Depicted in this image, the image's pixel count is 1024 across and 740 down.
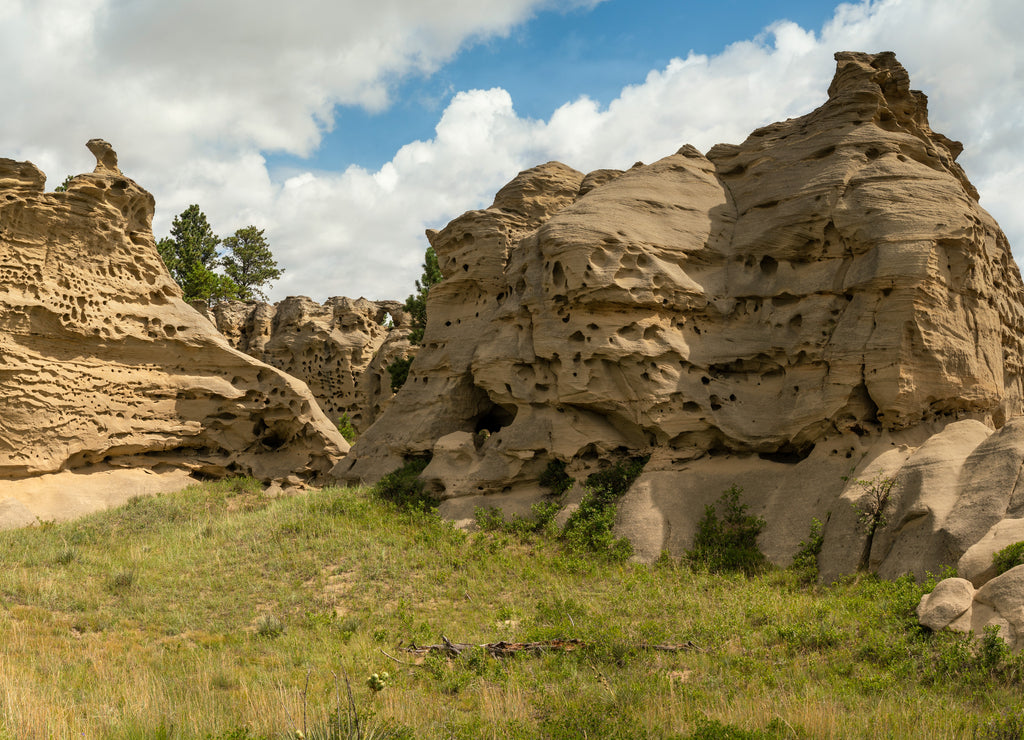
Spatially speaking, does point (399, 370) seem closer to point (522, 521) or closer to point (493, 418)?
point (493, 418)

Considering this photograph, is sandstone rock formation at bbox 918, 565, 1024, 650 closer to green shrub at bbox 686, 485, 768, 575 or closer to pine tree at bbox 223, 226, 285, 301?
green shrub at bbox 686, 485, 768, 575

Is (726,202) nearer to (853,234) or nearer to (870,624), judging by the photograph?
(853,234)

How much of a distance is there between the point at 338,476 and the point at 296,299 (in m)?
17.8

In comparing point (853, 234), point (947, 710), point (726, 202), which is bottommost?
point (947, 710)

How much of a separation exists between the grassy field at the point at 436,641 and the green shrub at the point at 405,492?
1.16 m

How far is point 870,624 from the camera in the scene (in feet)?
33.3

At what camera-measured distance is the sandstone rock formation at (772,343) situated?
14.4 meters

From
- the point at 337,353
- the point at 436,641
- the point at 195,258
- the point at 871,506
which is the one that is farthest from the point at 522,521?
the point at 195,258

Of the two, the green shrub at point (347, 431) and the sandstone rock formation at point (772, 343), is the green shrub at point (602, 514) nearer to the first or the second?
the sandstone rock formation at point (772, 343)

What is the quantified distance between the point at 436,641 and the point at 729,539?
6872 millimetres

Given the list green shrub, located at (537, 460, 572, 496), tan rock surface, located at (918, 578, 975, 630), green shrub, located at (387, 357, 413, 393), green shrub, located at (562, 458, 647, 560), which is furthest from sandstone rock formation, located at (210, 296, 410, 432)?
tan rock surface, located at (918, 578, 975, 630)

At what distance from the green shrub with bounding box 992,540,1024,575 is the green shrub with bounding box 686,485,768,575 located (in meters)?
4.64

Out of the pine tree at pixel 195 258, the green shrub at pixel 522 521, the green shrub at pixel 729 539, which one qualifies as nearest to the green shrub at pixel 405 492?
the green shrub at pixel 522 521

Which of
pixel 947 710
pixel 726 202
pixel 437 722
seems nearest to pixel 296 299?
pixel 726 202
